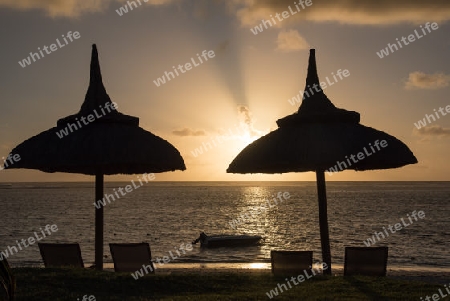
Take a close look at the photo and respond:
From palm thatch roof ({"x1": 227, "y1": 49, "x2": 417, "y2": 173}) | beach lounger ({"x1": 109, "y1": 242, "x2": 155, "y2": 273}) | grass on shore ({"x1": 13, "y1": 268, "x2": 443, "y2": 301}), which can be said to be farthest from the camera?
beach lounger ({"x1": 109, "y1": 242, "x2": 155, "y2": 273})

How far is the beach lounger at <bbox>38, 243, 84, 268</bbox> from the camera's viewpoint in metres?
9.84

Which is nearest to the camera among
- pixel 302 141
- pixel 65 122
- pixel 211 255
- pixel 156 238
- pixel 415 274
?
pixel 302 141

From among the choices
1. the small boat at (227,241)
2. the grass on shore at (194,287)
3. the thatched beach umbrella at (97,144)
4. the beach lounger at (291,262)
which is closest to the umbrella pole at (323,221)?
the beach lounger at (291,262)

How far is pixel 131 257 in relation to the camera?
32.1 feet

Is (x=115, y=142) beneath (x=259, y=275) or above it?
above

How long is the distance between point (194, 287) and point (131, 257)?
2079 millimetres

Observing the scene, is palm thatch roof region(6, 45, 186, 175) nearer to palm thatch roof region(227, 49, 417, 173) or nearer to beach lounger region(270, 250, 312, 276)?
palm thatch roof region(227, 49, 417, 173)

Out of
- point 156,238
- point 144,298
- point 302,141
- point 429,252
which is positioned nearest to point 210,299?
point 144,298

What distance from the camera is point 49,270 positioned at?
8969 mm

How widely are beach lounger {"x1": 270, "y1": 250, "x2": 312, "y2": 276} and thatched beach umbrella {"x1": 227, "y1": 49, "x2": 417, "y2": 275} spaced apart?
393 mm

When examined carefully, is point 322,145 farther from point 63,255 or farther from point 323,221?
point 63,255

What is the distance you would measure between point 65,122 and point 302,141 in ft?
12.6

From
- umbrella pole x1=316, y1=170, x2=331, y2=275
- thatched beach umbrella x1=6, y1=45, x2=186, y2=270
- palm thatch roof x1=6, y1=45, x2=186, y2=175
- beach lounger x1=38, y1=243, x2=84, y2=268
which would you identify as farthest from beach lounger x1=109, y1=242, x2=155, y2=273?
umbrella pole x1=316, y1=170, x2=331, y2=275

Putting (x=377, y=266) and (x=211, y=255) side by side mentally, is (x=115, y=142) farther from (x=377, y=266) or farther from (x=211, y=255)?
(x=211, y=255)
